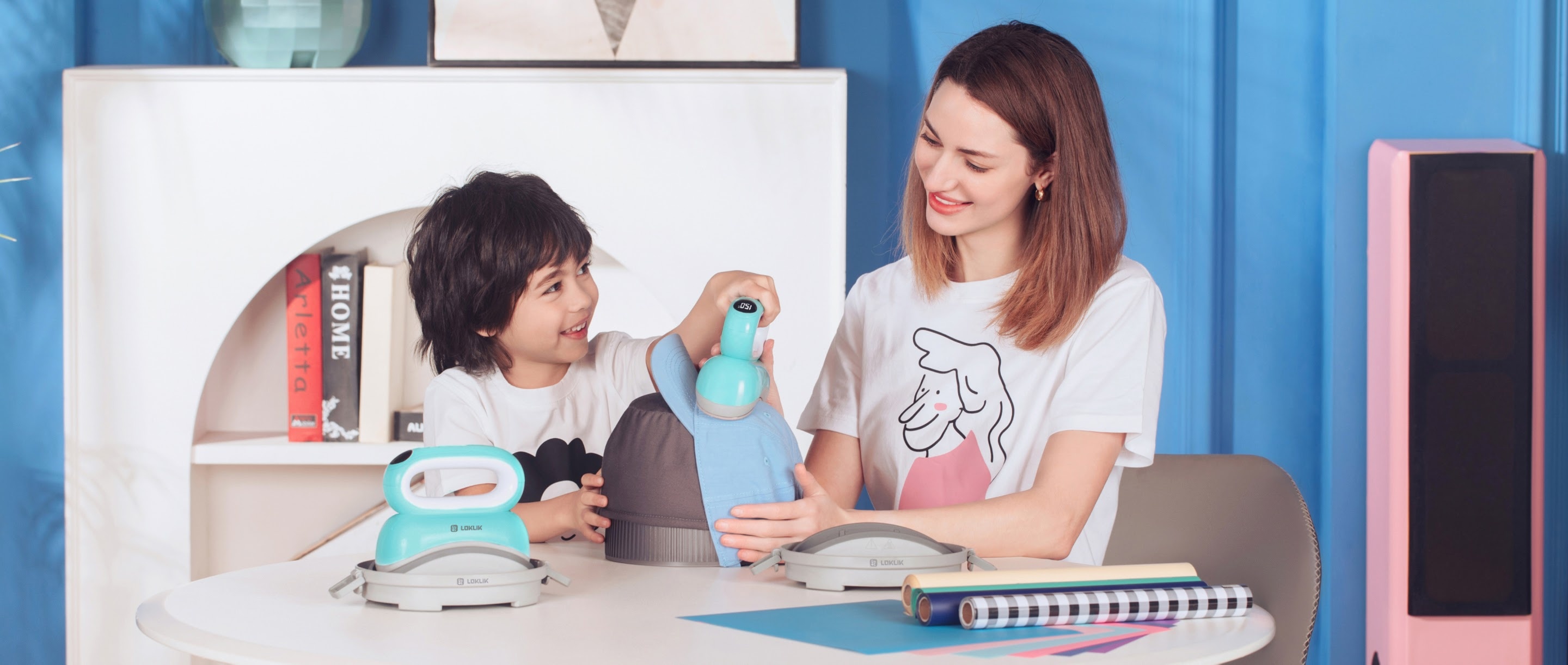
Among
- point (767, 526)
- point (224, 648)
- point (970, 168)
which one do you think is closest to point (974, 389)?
point (970, 168)

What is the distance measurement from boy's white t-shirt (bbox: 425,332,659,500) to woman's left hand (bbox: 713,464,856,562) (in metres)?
0.43

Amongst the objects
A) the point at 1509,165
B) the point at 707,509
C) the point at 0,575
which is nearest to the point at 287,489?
the point at 0,575

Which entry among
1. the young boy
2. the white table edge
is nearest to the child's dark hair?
the young boy

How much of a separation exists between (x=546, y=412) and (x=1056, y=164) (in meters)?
0.75

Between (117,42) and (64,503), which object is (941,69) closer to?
(117,42)

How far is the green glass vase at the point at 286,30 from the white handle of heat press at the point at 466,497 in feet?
4.53

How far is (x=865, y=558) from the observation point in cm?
100

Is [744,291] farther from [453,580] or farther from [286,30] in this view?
[286,30]

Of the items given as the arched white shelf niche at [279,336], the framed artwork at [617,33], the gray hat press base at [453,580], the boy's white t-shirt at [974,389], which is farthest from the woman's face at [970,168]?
the arched white shelf niche at [279,336]

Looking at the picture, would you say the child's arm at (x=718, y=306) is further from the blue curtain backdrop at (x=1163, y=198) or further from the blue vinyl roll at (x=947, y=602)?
the blue curtain backdrop at (x=1163, y=198)

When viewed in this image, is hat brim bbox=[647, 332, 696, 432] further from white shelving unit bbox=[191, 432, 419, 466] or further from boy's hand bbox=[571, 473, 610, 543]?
white shelving unit bbox=[191, 432, 419, 466]

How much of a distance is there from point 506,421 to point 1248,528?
0.97 meters

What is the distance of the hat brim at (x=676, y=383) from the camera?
44.0 inches

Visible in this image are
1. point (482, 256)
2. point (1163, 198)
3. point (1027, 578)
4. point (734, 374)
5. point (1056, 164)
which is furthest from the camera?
point (1163, 198)
